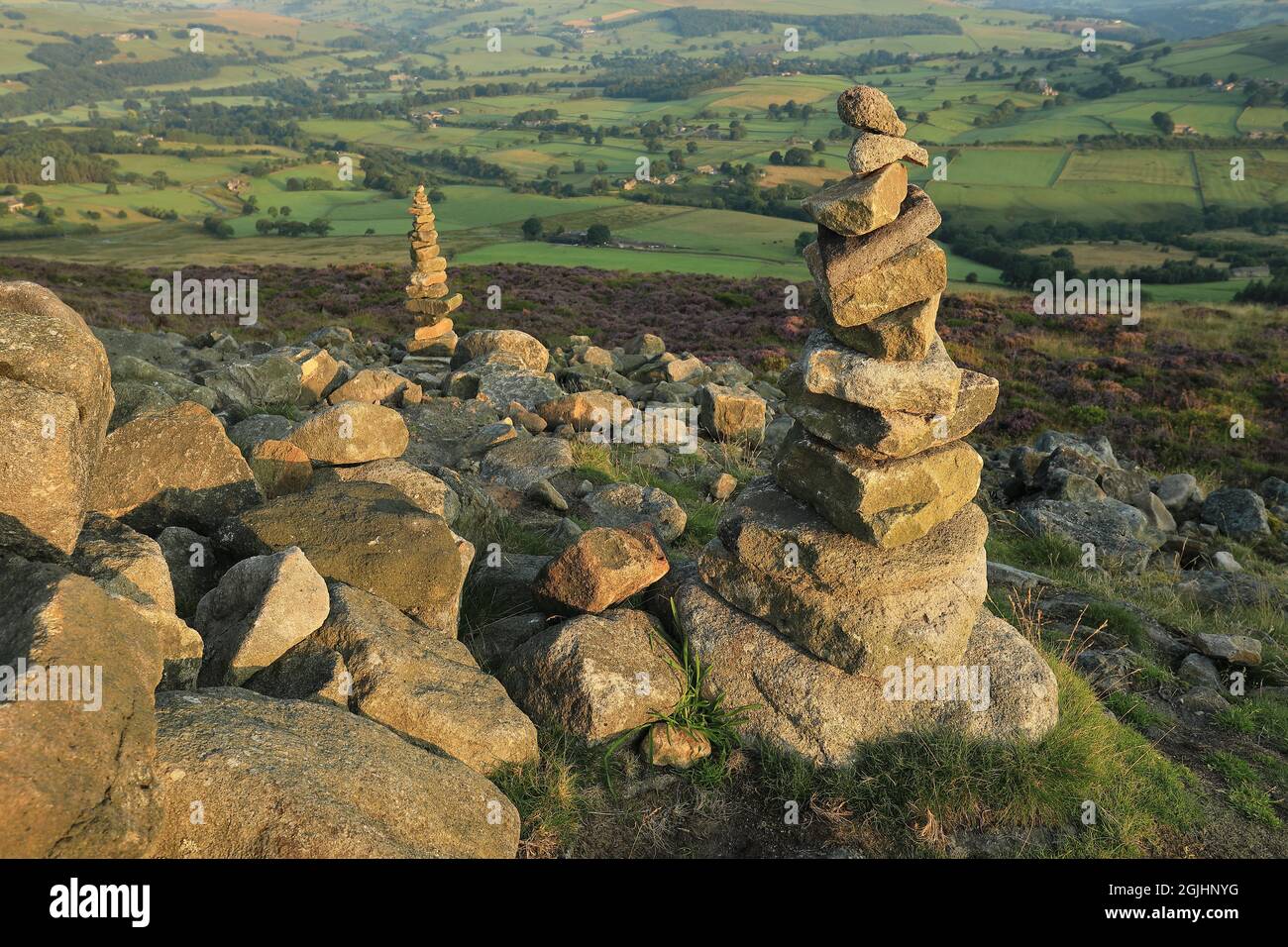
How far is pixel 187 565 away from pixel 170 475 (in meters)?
1.16

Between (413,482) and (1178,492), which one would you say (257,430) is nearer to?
(413,482)

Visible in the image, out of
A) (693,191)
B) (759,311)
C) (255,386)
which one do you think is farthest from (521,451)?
(693,191)

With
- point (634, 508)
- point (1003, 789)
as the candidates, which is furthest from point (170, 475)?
point (1003, 789)

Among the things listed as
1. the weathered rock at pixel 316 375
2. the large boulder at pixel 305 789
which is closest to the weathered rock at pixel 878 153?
the large boulder at pixel 305 789

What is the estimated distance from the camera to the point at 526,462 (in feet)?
46.5

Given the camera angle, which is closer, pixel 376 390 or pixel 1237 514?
pixel 376 390

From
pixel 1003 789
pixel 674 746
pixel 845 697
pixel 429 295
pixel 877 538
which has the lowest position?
pixel 1003 789

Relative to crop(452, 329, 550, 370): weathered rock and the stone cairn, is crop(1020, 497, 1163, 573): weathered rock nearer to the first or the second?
crop(452, 329, 550, 370): weathered rock

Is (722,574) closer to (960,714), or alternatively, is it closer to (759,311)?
(960,714)

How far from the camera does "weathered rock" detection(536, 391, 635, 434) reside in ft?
56.6

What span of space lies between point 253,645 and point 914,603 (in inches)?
211

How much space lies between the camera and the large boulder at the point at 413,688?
658 cm

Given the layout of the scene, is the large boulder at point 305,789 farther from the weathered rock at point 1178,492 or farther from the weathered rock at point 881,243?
the weathered rock at point 1178,492

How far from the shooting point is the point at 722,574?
8.09 meters
